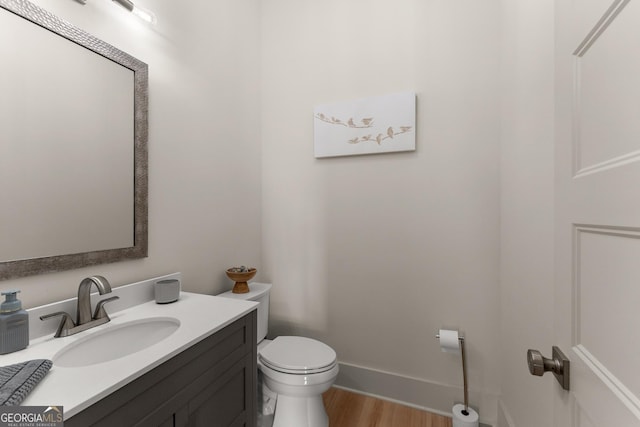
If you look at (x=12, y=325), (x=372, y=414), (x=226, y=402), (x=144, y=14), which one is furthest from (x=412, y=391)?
(x=144, y=14)

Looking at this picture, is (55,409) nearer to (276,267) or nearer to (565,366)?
(565,366)

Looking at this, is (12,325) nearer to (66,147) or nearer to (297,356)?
(66,147)

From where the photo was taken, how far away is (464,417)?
1.52 metres

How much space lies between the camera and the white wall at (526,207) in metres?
1.01

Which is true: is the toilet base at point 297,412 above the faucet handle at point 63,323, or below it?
below

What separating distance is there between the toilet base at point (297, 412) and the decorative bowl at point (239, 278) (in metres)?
0.61

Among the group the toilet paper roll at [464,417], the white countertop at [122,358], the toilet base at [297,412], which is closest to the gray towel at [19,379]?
the white countertop at [122,358]

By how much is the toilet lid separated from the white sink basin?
0.58 metres

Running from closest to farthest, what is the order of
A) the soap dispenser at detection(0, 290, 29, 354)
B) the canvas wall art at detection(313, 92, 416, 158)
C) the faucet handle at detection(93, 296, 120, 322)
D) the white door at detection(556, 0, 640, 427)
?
1. the white door at detection(556, 0, 640, 427)
2. the soap dispenser at detection(0, 290, 29, 354)
3. the faucet handle at detection(93, 296, 120, 322)
4. the canvas wall art at detection(313, 92, 416, 158)

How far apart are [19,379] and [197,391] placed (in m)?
0.45

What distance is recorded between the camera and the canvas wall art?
1.74 metres

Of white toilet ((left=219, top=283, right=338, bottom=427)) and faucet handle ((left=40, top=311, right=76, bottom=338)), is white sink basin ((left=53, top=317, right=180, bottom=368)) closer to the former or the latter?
faucet handle ((left=40, top=311, right=76, bottom=338))

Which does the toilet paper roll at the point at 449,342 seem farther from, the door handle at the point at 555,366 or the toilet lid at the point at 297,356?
the door handle at the point at 555,366

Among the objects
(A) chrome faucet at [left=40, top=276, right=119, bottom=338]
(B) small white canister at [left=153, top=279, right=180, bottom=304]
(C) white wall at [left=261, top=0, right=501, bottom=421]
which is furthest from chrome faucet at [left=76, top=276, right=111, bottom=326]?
(C) white wall at [left=261, top=0, right=501, bottom=421]
